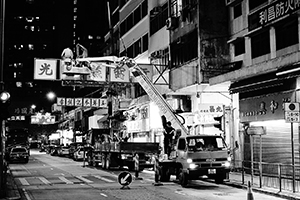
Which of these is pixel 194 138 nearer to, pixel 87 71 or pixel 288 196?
pixel 288 196

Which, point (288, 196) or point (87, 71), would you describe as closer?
point (288, 196)

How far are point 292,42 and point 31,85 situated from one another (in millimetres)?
119451

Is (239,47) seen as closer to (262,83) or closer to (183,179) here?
(262,83)

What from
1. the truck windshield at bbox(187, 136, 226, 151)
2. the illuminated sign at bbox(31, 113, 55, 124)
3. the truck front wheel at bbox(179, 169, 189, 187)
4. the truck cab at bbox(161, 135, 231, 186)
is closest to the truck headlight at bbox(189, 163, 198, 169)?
the truck cab at bbox(161, 135, 231, 186)

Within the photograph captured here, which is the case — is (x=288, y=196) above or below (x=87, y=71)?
below

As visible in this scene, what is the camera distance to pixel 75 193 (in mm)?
18422

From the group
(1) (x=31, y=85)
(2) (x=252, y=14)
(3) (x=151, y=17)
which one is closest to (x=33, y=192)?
(2) (x=252, y=14)

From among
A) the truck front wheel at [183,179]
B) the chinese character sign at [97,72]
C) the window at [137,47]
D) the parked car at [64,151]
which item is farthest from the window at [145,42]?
the truck front wheel at [183,179]

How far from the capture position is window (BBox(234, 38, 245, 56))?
27.2 meters

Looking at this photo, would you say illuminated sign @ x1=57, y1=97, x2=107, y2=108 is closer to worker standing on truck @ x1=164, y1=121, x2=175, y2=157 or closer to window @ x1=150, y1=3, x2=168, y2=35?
window @ x1=150, y1=3, x2=168, y2=35

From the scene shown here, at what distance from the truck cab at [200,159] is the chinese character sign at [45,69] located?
40.9 ft

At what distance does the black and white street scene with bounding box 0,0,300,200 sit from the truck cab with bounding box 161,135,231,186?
4 cm

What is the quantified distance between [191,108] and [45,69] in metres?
10.2

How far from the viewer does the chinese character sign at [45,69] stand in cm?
3104
